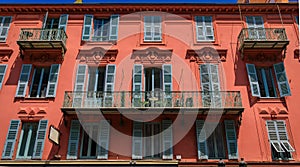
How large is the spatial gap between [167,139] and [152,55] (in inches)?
162

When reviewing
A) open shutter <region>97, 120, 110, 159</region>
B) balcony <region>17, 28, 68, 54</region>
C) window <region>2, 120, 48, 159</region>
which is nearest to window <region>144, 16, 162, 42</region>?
balcony <region>17, 28, 68, 54</region>

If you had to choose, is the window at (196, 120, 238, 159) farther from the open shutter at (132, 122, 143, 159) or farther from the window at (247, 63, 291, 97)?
the open shutter at (132, 122, 143, 159)

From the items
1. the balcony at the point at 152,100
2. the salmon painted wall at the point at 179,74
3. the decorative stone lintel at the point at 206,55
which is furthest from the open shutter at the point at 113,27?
the decorative stone lintel at the point at 206,55

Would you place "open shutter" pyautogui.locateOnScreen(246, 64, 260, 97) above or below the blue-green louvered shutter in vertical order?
above

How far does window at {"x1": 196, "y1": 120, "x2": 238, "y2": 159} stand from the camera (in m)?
11.5

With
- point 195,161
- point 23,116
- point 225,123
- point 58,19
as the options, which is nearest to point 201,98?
point 225,123

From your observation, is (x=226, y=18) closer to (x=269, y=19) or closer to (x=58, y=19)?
(x=269, y=19)

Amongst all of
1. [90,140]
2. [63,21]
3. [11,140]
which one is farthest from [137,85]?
[11,140]

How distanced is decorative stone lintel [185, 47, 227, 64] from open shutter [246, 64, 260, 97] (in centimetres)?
122

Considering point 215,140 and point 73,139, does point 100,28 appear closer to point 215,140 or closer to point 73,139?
point 73,139

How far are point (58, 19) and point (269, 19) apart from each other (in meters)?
10.5

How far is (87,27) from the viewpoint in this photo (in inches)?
578

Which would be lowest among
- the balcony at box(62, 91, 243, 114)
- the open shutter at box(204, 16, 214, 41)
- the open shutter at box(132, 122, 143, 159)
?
the open shutter at box(132, 122, 143, 159)

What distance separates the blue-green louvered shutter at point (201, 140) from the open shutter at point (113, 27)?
5710 millimetres
